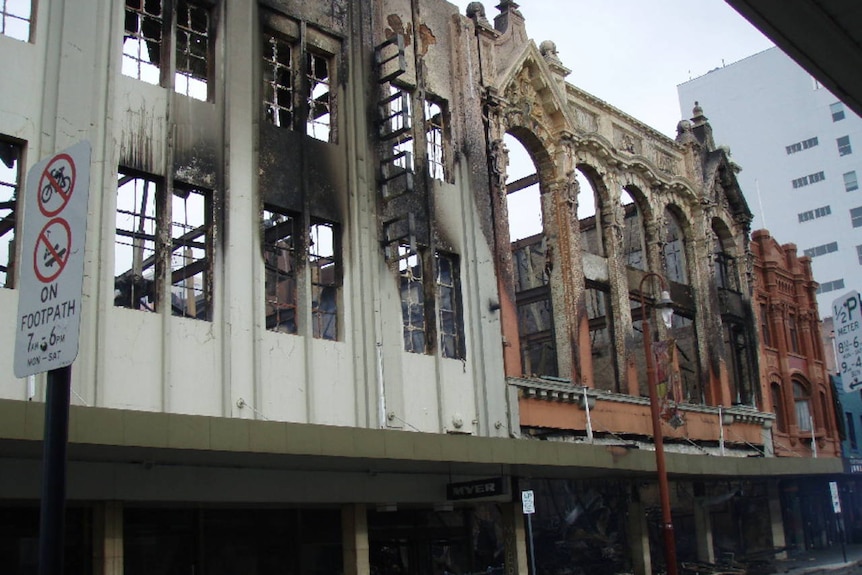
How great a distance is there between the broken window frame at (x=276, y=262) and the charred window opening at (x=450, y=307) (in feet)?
12.7

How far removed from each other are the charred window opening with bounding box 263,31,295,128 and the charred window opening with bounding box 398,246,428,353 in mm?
4104

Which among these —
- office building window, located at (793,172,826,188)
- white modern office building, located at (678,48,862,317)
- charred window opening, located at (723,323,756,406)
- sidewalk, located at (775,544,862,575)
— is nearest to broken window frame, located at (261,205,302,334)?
sidewalk, located at (775,544,862,575)

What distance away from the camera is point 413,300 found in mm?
23047

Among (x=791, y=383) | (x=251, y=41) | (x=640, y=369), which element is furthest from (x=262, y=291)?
(x=791, y=383)

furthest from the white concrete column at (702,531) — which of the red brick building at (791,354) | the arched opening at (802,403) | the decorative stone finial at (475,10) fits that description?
the decorative stone finial at (475,10)

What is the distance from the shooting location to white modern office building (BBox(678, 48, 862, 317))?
81.6m

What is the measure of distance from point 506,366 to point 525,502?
5122 mm

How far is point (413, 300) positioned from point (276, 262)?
12.3ft

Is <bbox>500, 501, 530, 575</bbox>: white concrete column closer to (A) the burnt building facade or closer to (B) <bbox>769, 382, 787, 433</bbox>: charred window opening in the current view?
(A) the burnt building facade

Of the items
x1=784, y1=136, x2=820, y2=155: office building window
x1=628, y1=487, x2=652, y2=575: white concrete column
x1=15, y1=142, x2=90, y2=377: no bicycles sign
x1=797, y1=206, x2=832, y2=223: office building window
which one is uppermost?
x1=784, y1=136, x2=820, y2=155: office building window

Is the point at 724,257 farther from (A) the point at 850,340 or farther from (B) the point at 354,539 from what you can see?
(A) the point at 850,340

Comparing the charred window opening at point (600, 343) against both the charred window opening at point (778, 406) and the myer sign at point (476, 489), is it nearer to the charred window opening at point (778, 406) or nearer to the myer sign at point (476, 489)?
the charred window opening at point (778, 406)

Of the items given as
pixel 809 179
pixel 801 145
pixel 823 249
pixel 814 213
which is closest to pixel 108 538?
pixel 823 249

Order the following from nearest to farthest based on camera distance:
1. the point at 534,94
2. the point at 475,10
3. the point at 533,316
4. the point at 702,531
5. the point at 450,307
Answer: the point at 450,307 → the point at 475,10 → the point at 534,94 → the point at 702,531 → the point at 533,316
